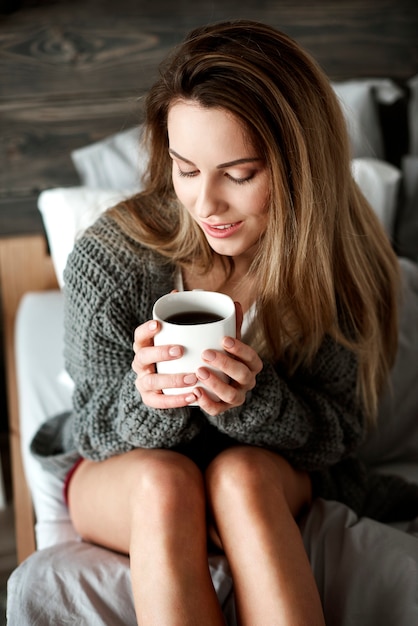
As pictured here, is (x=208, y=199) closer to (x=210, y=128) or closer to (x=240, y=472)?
(x=210, y=128)

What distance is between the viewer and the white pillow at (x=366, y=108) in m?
1.74

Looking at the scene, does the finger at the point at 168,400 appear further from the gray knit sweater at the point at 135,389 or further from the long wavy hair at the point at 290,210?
the long wavy hair at the point at 290,210

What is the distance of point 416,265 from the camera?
166 centimetres

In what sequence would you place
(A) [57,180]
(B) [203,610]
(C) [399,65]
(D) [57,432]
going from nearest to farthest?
(B) [203,610], (D) [57,432], (A) [57,180], (C) [399,65]

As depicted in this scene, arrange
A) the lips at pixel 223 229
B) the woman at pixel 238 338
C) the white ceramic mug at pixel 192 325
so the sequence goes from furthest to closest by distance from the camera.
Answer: the lips at pixel 223 229
the woman at pixel 238 338
the white ceramic mug at pixel 192 325

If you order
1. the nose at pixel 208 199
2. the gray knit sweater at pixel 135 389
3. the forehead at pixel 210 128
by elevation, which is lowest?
the gray knit sweater at pixel 135 389

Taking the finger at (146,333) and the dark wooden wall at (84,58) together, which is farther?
the dark wooden wall at (84,58)

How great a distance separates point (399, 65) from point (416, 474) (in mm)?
1099

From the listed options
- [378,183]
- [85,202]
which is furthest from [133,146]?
[378,183]

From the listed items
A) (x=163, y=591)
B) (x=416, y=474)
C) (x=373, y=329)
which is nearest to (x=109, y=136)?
(x=373, y=329)

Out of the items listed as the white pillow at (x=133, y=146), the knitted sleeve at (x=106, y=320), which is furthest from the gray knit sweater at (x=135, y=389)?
the white pillow at (x=133, y=146)

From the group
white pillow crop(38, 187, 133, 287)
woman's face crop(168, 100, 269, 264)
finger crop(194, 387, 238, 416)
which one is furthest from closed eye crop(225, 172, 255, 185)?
white pillow crop(38, 187, 133, 287)

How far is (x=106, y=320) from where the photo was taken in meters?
1.09

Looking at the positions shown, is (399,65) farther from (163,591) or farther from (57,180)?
(163,591)
